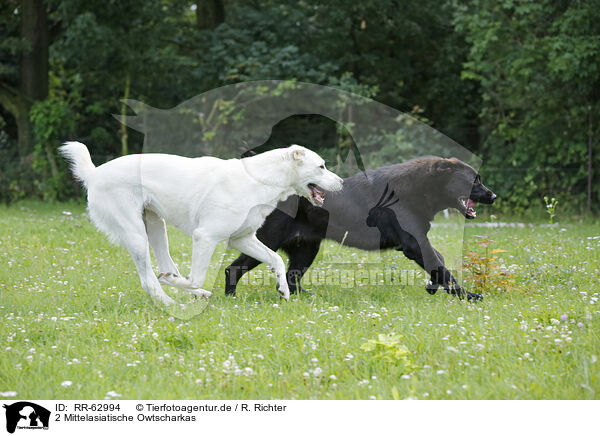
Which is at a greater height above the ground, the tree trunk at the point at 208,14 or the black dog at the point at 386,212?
the tree trunk at the point at 208,14

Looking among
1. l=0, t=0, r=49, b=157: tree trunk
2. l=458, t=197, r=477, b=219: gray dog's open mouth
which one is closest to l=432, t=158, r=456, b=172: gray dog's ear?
l=458, t=197, r=477, b=219: gray dog's open mouth

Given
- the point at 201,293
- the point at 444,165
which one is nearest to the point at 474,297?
the point at 444,165

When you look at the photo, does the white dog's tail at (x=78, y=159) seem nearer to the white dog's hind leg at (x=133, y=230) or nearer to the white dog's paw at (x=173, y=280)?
the white dog's hind leg at (x=133, y=230)

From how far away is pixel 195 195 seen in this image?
17.8ft

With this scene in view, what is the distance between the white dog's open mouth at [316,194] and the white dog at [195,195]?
0.13 ft

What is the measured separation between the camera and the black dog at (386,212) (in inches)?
238

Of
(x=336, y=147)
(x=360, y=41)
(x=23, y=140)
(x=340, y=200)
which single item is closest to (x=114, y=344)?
(x=340, y=200)

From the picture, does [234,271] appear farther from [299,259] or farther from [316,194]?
[316,194]

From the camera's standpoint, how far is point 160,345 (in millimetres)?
4277

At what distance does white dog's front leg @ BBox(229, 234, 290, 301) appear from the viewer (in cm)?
558
